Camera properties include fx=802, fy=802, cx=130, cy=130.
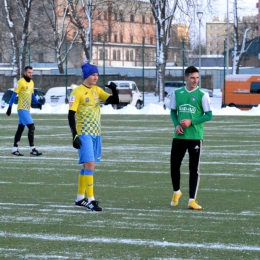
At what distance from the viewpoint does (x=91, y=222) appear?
9000 mm

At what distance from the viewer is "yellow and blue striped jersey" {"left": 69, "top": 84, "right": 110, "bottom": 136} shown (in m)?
9.94

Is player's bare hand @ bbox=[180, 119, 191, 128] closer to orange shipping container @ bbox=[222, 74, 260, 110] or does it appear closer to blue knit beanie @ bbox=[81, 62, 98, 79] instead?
blue knit beanie @ bbox=[81, 62, 98, 79]

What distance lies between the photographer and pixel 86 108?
10.0 meters

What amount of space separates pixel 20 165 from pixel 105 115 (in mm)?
21416

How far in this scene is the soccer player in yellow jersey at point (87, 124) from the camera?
32.4 feet

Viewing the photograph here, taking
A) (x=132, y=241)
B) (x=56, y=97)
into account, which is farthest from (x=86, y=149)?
(x=56, y=97)

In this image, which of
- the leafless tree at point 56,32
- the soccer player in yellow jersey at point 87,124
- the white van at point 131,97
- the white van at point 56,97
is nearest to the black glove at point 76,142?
the soccer player in yellow jersey at point 87,124

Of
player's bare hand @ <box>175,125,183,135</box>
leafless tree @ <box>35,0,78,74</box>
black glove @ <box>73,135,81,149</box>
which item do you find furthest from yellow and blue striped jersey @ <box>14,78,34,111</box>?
leafless tree @ <box>35,0,78,74</box>

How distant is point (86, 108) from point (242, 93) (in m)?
31.7

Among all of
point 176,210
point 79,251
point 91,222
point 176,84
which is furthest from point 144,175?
point 176,84

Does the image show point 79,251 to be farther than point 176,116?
No

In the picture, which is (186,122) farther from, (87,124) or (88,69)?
(88,69)

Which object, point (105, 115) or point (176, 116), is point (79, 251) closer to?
point (176, 116)

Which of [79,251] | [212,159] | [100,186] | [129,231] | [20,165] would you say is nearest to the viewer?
[79,251]
